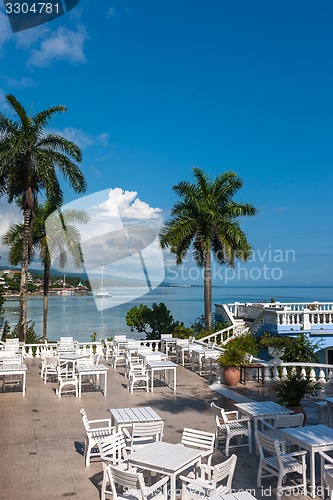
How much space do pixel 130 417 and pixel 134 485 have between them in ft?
8.44

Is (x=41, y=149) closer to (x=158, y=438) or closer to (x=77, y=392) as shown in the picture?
(x=77, y=392)

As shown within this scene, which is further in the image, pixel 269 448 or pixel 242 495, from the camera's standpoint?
pixel 269 448

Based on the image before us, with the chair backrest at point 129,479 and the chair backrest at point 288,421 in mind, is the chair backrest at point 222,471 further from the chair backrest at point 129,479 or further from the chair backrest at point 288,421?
the chair backrest at point 288,421

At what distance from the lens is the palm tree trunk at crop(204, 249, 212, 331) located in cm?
2294

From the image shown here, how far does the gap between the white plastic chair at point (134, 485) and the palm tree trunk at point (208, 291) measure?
17292 mm

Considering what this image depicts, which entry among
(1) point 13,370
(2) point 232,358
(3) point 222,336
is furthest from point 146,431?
(3) point 222,336

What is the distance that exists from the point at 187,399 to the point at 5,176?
13.9 m

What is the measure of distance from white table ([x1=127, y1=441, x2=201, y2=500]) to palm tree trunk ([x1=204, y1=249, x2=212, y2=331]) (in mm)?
16781

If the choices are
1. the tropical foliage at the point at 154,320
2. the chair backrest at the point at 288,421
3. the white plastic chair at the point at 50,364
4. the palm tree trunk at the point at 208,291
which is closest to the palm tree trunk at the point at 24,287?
the white plastic chair at the point at 50,364

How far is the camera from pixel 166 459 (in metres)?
5.70

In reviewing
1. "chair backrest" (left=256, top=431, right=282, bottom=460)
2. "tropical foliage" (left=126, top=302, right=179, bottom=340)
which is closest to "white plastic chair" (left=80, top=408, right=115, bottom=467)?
"chair backrest" (left=256, top=431, right=282, bottom=460)

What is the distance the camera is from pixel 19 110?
20.8 m

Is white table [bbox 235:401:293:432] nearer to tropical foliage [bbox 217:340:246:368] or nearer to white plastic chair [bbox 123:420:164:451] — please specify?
white plastic chair [bbox 123:420:164:451]

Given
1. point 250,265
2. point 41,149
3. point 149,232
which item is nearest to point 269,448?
point 41,149
